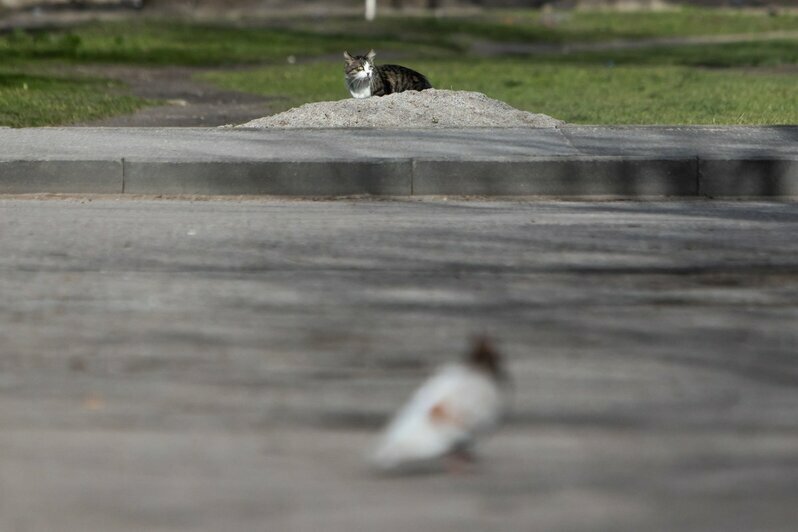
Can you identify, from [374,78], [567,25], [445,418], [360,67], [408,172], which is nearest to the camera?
[445,418]

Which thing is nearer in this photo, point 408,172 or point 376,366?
point 376,366

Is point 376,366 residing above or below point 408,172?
above

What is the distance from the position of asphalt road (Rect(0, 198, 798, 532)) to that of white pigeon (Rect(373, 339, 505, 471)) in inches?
5.7

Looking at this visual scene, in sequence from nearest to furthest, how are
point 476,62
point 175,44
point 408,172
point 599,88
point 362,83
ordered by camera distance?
point 408,172 < point 362,83 < point 599,88 < point 476,62 < point 175,44

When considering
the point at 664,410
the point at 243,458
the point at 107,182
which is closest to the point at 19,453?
the point at 243,458

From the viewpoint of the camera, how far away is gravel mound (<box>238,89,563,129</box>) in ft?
54.2

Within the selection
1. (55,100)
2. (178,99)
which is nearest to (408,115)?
(55,100)

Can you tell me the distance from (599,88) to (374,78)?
7.11 metres

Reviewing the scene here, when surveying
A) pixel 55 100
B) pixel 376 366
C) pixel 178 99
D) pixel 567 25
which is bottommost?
pixel 567 25

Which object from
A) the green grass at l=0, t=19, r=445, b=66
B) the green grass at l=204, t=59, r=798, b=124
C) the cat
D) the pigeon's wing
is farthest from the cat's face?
the pigeon's wing

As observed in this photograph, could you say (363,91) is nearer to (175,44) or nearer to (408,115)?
(408,115)

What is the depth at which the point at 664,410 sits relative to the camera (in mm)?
6141

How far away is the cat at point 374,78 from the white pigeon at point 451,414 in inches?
528

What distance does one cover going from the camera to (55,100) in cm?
2055
